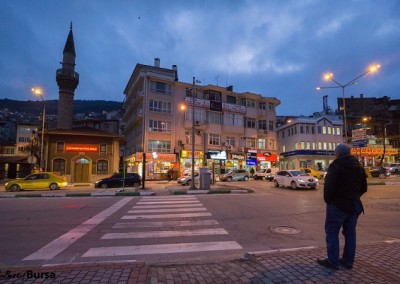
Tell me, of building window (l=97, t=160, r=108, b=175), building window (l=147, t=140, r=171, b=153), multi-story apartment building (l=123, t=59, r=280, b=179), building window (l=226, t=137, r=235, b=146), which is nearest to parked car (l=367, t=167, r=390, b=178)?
multi-story apartment building (l=123, t=59, r=280, b=179)

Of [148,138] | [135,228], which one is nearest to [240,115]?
[148,138]

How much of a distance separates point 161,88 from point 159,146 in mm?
9286

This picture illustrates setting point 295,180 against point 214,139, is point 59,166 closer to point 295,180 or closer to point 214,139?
point 214,139

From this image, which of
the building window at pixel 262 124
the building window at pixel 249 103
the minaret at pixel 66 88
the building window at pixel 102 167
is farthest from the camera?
the building window at pixel 262 124

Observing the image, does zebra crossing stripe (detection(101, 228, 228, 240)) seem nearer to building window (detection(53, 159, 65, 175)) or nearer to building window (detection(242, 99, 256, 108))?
building window (detection(53, 159, 65, 175))

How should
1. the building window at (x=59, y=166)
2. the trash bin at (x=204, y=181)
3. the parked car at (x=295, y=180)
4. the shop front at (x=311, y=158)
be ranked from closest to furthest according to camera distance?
the trash bin at (x=204, y=181), the parked car at (x=295, y=180), the building window at (x=59, y=166), the shop front at (x=311, y=158)

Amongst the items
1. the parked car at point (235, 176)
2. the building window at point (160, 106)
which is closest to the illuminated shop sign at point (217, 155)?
the parked car at point (235, 176)

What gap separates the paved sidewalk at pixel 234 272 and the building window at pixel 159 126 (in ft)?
124

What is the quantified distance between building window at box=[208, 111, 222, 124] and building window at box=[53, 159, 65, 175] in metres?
23.6

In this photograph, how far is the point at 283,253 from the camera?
5023 millimetres

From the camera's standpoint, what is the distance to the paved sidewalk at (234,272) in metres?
3.84

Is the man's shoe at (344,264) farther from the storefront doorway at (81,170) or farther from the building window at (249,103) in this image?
the building window at (249,103)

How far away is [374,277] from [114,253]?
464 centimetres

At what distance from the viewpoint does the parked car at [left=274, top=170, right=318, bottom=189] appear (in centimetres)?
2080
